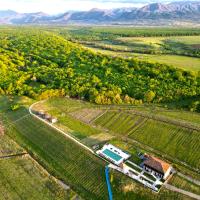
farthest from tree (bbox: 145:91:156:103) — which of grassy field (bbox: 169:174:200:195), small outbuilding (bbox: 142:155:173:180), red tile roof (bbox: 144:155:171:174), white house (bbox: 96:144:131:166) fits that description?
grassy field (bbox: 169:174:200:195)

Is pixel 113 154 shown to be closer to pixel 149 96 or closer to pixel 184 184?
pixel 184 184

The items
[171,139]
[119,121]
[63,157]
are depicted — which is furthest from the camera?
[119,121]

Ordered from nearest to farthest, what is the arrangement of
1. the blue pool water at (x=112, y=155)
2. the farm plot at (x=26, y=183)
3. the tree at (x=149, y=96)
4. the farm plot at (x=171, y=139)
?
the farm plot at (x=26, y=183) → the blue pool water at (x=112, y=155) → the farm plot at (x=171, y=139) → the tree at (x=149, y=96)

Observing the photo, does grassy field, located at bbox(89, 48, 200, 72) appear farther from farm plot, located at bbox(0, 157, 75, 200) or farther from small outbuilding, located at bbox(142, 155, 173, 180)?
farm plot, located at bbox(0, 157, 75, 200)

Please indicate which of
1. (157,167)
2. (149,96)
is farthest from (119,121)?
(157,167)

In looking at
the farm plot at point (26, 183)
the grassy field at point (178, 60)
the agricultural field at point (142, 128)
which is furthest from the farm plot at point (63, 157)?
the grassy field at point (178, 60)

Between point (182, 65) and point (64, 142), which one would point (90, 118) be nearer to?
point (64, 142)

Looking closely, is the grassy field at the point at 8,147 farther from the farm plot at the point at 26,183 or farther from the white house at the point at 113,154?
the white house at the point at 113,154
